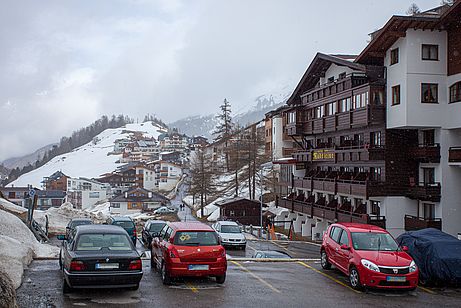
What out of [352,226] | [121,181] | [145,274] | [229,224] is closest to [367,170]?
[229,224]

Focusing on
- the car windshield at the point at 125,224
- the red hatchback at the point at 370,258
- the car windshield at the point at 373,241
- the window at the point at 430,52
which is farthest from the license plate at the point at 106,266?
the window at the point at 430,52

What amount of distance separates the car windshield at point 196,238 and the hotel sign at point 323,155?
29.9 meters

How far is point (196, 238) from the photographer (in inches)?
534

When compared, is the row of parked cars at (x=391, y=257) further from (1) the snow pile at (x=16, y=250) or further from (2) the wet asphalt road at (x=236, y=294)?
(1) the snow pile at (x=16, y=250)

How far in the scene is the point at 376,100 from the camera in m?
34.6

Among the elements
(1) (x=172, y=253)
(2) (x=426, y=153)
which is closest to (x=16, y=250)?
(1) (x=172, y=253)

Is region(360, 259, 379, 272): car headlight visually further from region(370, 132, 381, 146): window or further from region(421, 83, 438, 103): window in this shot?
region(370, 132, 381, 146): window

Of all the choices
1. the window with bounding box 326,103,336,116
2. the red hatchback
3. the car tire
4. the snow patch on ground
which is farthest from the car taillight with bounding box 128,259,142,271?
the window with bounding box 326,103,336,116

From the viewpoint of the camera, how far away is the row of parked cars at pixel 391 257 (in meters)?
12.7

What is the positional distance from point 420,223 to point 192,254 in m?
22.6

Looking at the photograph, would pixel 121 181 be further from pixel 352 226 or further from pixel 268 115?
pixel 352 226

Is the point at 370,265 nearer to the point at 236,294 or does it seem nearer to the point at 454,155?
the point at 236,294

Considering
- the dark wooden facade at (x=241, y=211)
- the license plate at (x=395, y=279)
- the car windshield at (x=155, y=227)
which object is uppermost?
the license plate at (x=395, y=279)

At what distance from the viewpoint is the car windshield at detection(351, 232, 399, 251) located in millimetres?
13868
